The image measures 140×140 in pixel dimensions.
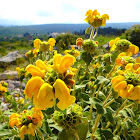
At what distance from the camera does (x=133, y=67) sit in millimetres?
1171

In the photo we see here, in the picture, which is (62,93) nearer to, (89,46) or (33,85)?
(33,85)

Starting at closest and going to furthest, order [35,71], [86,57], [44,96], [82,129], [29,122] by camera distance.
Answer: [44,96]
[35,71]
[82,129]
[29,122]
[86,57]

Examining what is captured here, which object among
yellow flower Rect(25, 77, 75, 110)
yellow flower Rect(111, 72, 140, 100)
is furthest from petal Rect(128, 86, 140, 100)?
yellow flower Rect(25, 77, 75, 110)

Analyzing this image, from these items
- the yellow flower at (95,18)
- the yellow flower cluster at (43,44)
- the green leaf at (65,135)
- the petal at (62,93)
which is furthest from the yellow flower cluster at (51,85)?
the yellow flower cluster at (43,44)

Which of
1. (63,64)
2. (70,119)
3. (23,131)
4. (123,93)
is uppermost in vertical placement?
(63,64)

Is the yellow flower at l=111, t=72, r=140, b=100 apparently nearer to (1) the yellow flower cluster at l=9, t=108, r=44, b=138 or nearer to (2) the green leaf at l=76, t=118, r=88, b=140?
(2) the green leaf at l=76, t=118, r=88, b=140

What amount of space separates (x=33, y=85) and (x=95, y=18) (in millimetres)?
1252

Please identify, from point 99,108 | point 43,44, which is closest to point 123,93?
point 99,108

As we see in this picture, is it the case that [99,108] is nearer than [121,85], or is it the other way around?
[121,85]

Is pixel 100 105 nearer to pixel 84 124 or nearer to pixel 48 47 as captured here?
pixel 84 124

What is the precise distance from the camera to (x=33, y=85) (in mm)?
694

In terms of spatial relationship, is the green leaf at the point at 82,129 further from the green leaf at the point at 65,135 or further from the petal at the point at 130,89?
the petal at the point at 130,89

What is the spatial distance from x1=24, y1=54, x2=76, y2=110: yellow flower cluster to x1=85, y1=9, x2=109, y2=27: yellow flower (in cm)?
101

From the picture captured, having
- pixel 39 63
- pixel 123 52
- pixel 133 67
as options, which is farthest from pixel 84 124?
pixel 123 52
